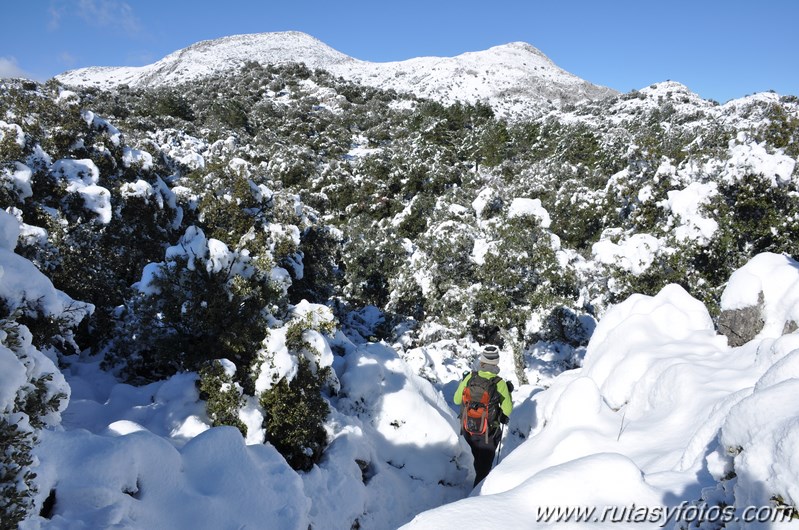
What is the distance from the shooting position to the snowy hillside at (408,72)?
8906 cm

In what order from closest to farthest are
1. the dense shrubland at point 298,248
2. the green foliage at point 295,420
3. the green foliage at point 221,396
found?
the green foliage at point 221,396
the green foliage at point 295,420
the dense shrubland at point 298,248

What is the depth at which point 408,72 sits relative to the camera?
10900cm

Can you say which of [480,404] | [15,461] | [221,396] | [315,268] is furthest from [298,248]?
[15,461]

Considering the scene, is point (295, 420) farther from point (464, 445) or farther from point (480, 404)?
point (464, 445)

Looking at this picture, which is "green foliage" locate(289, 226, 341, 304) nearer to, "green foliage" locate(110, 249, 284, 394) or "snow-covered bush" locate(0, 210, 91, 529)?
"green foliage" locate(110, 249, 284, 394)

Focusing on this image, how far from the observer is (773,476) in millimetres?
2973

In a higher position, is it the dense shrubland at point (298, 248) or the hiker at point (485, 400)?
the dense shrubland at point (298, 248)

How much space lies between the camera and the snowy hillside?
8906 cm

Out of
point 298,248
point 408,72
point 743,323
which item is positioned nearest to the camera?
point 743,323

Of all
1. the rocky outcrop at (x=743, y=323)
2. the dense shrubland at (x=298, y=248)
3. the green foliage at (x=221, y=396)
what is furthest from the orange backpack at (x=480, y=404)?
the rocky outcrop at (x=743, y=323)

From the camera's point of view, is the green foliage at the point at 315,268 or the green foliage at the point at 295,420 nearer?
the green foliage at the point at 295,420

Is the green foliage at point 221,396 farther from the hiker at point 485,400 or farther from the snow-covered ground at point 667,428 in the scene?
the snow-covered ground at point 667,428

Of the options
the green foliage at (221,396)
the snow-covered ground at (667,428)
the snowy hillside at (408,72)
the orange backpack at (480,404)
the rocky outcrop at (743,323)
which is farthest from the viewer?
the snowy hillside at (408,72)

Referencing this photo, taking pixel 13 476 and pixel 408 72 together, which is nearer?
pixel 13 476
